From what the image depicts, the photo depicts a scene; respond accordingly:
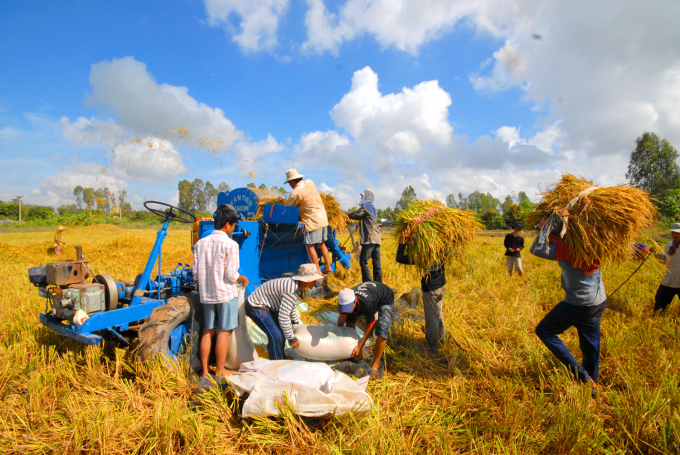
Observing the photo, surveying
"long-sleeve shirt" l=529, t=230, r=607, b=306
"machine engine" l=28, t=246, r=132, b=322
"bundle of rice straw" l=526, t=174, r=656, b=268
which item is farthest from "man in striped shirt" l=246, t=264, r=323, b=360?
"bundle of rice straw" l=526, t=174, r=656, b=268

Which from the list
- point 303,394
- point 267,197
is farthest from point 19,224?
point 303,394

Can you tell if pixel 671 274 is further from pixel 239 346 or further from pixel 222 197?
pixel 222 197

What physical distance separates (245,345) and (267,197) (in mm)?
2862

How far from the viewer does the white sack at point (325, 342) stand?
11.7 ft

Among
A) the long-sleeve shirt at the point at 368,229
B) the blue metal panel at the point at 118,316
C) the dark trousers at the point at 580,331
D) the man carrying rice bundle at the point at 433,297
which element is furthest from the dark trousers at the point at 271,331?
the long-sleeve shirt at the point at 368,229

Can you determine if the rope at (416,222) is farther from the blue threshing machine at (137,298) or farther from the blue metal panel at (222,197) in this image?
the blue metal panel at (222,197)

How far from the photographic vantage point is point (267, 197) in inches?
219

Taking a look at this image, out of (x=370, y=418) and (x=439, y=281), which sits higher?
(x=439, y=281)

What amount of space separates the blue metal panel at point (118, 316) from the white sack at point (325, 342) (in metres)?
1.67

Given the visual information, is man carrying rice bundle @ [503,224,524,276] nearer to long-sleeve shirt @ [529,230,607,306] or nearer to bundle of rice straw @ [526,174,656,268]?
bundle of rice straw @ [526,174,656,268]

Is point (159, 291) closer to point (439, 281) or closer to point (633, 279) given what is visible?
point (439, 281)

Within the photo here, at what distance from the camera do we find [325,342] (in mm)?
3578

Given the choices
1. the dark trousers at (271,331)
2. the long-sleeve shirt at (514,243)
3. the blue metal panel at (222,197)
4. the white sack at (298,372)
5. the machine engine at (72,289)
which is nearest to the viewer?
the white sack at (298,372)

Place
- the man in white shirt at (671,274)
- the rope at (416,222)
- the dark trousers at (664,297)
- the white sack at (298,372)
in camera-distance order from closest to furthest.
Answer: the white sack at (298,372), the rope at (416,222), the man in white shirt at (671,274), the dark trousers at (664,297)
